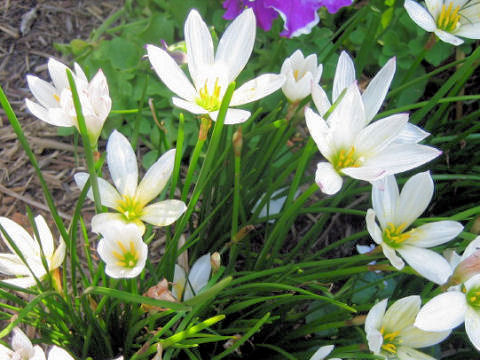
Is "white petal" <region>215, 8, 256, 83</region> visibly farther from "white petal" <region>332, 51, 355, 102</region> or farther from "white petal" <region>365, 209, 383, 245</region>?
"white petal" <region>365, 209, 383, 245</region>

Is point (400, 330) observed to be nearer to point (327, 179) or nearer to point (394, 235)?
point (394, 235)

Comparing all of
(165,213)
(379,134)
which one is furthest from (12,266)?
(379,134)

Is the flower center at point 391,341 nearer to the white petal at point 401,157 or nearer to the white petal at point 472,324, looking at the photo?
the white petal at point 472,324

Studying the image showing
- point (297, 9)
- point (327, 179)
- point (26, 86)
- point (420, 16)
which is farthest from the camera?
point (26, 86)

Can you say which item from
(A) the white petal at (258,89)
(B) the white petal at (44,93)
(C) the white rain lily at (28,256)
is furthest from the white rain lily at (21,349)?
(A) the white petal at (258,89)

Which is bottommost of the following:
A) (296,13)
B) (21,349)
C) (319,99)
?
(21,349)

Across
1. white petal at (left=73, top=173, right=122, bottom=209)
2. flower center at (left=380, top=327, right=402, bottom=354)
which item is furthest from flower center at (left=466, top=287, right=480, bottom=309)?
white petal at (left=73, top=173, right=122, bottom=209)

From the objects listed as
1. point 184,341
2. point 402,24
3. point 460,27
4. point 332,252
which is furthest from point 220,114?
point 402,24
